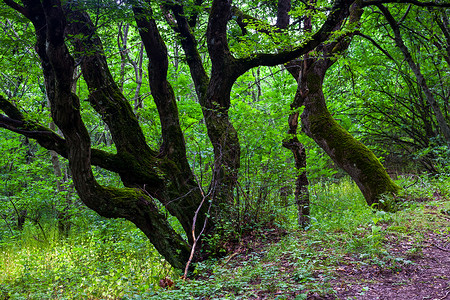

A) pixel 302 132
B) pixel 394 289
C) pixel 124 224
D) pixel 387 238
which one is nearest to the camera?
pixel 394 289

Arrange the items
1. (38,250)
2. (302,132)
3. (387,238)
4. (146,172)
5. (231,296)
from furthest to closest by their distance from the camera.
→ (38,250)
(302,132)
(146,172)
(387,238)
(231,296)

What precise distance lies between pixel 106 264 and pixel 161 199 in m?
1.95

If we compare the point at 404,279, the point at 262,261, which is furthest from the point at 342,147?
the point at 404,279

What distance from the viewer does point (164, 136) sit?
5.45 meters

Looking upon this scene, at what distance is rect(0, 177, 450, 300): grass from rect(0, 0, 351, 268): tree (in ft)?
3.07

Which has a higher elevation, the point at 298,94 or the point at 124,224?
the point at 298,94

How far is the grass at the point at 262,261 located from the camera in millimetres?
2605

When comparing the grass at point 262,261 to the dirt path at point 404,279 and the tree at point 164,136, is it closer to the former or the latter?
the dirt path at point 404,279

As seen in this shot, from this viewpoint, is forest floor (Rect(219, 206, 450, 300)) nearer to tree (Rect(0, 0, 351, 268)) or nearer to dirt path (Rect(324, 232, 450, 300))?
dirt path (Rect(324, 232, 450, 300))

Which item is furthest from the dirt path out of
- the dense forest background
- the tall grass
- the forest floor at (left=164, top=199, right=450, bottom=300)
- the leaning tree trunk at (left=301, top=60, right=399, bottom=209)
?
the tall grass

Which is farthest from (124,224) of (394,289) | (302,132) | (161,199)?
(394,289)

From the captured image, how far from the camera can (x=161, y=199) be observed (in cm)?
509

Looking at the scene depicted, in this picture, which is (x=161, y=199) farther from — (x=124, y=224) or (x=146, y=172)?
(x=124, y=224)

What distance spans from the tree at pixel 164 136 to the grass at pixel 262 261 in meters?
0.93
